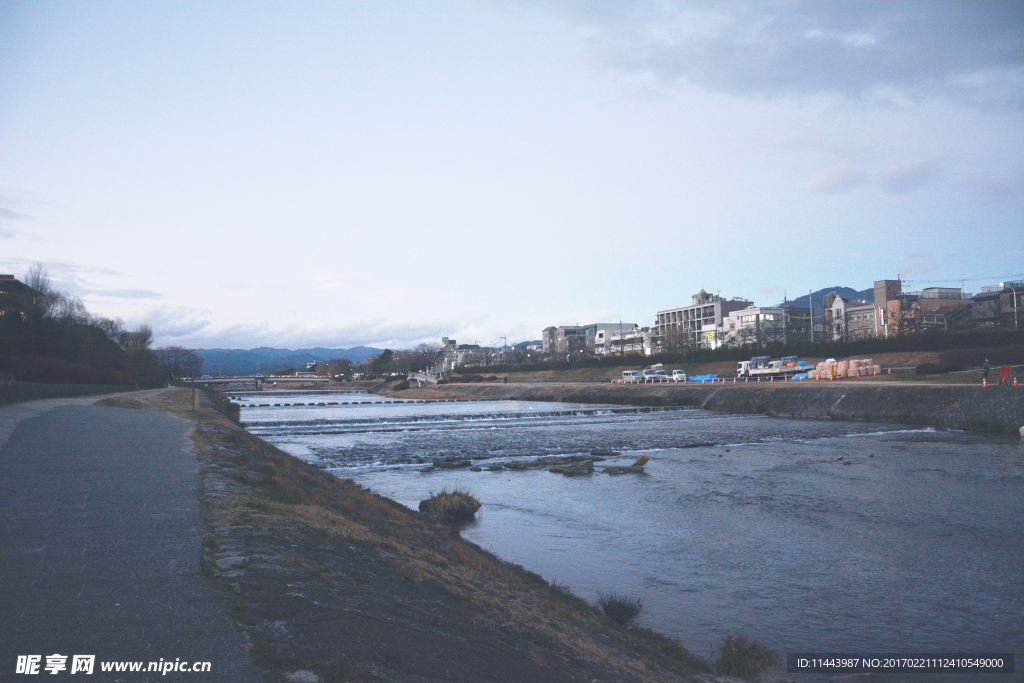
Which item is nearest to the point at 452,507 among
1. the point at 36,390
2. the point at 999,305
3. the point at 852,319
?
the point at 36,390

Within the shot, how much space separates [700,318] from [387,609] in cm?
16794

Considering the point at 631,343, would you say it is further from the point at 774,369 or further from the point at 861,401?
the point at 861,401

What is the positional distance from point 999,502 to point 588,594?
42.8ft

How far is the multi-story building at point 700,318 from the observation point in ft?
497

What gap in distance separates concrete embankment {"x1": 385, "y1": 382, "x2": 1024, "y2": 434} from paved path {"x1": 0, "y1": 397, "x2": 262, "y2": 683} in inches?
1419

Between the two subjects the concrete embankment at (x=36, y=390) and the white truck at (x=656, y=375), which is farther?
the white truck at (x=656, y=375)

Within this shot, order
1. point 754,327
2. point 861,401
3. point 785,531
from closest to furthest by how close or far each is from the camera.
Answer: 1. point 785,531
2. point 861,401
3. point 754,327

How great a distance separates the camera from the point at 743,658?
8.19 m

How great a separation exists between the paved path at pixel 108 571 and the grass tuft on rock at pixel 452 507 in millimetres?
6693

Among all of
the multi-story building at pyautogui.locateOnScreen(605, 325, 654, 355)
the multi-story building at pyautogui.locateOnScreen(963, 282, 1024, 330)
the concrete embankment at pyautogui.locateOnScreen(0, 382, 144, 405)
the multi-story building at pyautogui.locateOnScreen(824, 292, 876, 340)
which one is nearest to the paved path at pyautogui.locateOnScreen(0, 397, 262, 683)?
the concrete embankment at pyautogui.locateOnScreen(0, 382, 144, 405)

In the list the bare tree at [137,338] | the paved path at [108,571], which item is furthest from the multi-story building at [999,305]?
the bare tree at [137,338]

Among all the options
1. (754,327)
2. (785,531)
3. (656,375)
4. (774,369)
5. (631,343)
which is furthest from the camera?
(631,343)

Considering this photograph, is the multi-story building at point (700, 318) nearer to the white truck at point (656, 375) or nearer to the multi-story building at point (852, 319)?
the multi-story building at point (852, 319)

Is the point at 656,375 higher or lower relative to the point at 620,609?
higher
